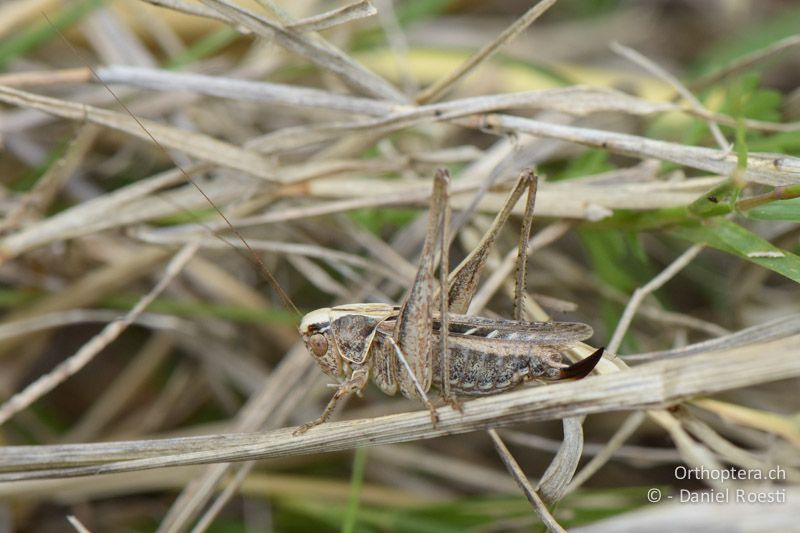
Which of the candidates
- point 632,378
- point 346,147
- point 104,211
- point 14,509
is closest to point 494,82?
point 346,147

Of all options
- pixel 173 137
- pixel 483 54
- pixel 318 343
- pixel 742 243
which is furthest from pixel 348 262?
pixel 742 243

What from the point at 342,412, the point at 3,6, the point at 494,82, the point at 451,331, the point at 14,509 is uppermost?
the point at 494,82

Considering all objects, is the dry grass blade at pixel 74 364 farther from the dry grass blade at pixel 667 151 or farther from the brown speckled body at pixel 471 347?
the dry grass blade at pixel 667 151

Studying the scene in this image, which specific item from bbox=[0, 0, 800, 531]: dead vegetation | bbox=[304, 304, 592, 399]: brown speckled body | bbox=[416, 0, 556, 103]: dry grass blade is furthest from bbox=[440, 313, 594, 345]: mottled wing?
bbox=[416, 0, 556, 103]: dry grass blade

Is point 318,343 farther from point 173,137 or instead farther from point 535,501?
point 173,137

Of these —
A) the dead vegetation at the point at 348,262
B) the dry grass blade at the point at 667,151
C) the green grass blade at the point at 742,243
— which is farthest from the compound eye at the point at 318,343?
the green grass blade at the point at 742,243

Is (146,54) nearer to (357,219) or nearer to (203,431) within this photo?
(357,219)

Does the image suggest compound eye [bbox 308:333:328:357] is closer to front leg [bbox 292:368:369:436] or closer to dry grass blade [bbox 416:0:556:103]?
front leg [bbox 292:368:369:436]

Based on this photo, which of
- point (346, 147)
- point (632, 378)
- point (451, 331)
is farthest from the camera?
point (346, 147)
